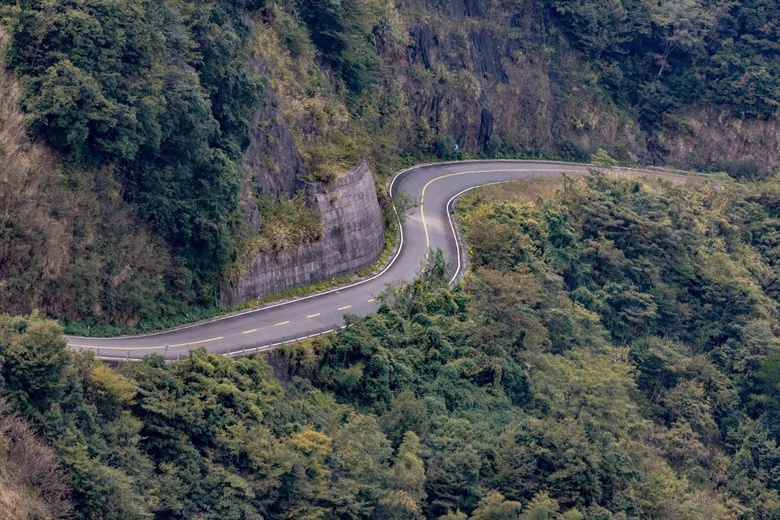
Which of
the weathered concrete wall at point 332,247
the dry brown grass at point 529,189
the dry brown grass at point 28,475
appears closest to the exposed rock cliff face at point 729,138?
the dry brown grass at point 529,189

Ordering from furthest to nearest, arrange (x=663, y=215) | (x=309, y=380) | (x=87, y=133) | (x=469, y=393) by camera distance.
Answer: (x=663, y=215), (x=469, y=393), (x=309, y=380), (x=87, y=133)

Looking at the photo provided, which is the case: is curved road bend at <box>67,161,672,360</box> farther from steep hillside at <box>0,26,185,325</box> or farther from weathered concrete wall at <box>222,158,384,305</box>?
steep hillside at <box>0,26,185,325</box>

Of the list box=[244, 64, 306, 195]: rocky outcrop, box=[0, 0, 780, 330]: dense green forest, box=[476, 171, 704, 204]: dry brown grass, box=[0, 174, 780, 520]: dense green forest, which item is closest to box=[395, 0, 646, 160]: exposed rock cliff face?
box=[0, 0, 780, 330]: dense green forest

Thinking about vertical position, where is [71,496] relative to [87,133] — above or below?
below

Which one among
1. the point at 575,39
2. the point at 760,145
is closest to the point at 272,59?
the point at 575,39

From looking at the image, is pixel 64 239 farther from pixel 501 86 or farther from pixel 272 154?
pixel 501 86

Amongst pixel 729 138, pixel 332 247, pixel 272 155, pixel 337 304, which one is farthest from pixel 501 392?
pixel 729 138

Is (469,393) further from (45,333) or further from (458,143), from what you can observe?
(458,143)
